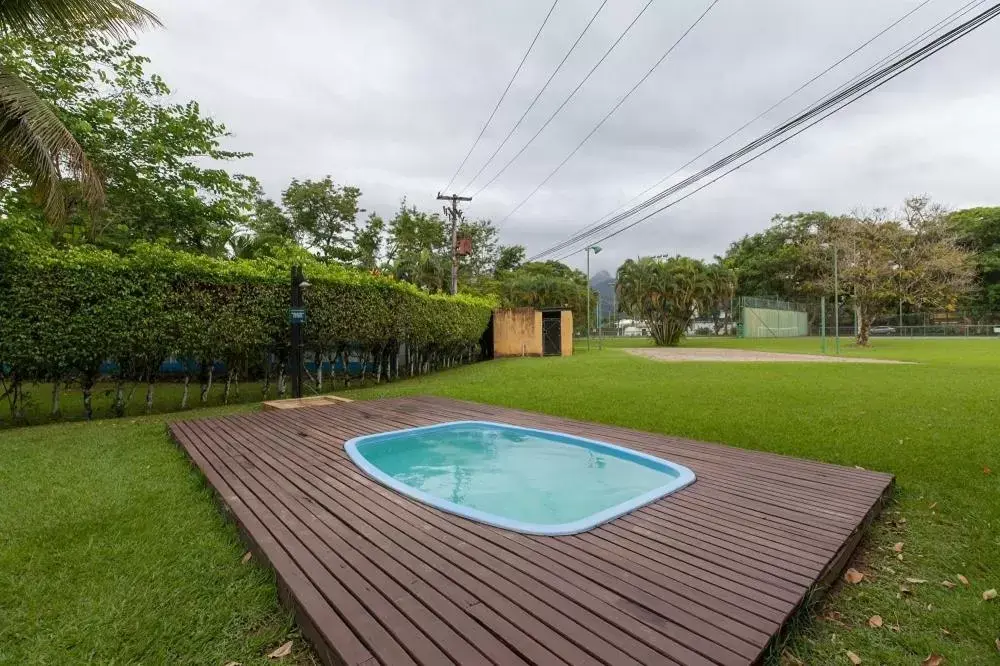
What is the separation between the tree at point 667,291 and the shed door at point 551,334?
8100mm

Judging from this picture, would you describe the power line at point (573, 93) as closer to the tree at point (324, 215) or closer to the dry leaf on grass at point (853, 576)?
the tree at point (324, 215)

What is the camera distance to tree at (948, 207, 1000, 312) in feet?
122

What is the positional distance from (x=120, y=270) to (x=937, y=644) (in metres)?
9.02

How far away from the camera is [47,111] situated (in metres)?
5.55

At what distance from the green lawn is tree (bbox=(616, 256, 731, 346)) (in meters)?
18.4

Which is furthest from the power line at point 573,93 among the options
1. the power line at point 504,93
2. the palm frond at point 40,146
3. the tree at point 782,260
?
the tree at point 782,260

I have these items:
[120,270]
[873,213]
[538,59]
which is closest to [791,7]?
[538,59]

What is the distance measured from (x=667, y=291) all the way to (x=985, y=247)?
117 feet

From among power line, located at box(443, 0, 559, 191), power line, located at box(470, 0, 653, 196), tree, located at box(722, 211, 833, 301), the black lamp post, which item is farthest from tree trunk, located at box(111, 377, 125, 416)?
tree, located at box(722, 211, 833, 301)

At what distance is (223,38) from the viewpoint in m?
9.13

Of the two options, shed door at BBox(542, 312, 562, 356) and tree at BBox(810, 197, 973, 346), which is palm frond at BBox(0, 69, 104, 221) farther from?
tree at BBox(810, 197, 973, 346)

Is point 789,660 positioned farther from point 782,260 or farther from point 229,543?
point 782,260

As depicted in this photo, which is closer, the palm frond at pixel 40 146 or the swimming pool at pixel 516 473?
the swimming pool at pixel 516 473

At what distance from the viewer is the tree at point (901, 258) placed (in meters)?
22.4
